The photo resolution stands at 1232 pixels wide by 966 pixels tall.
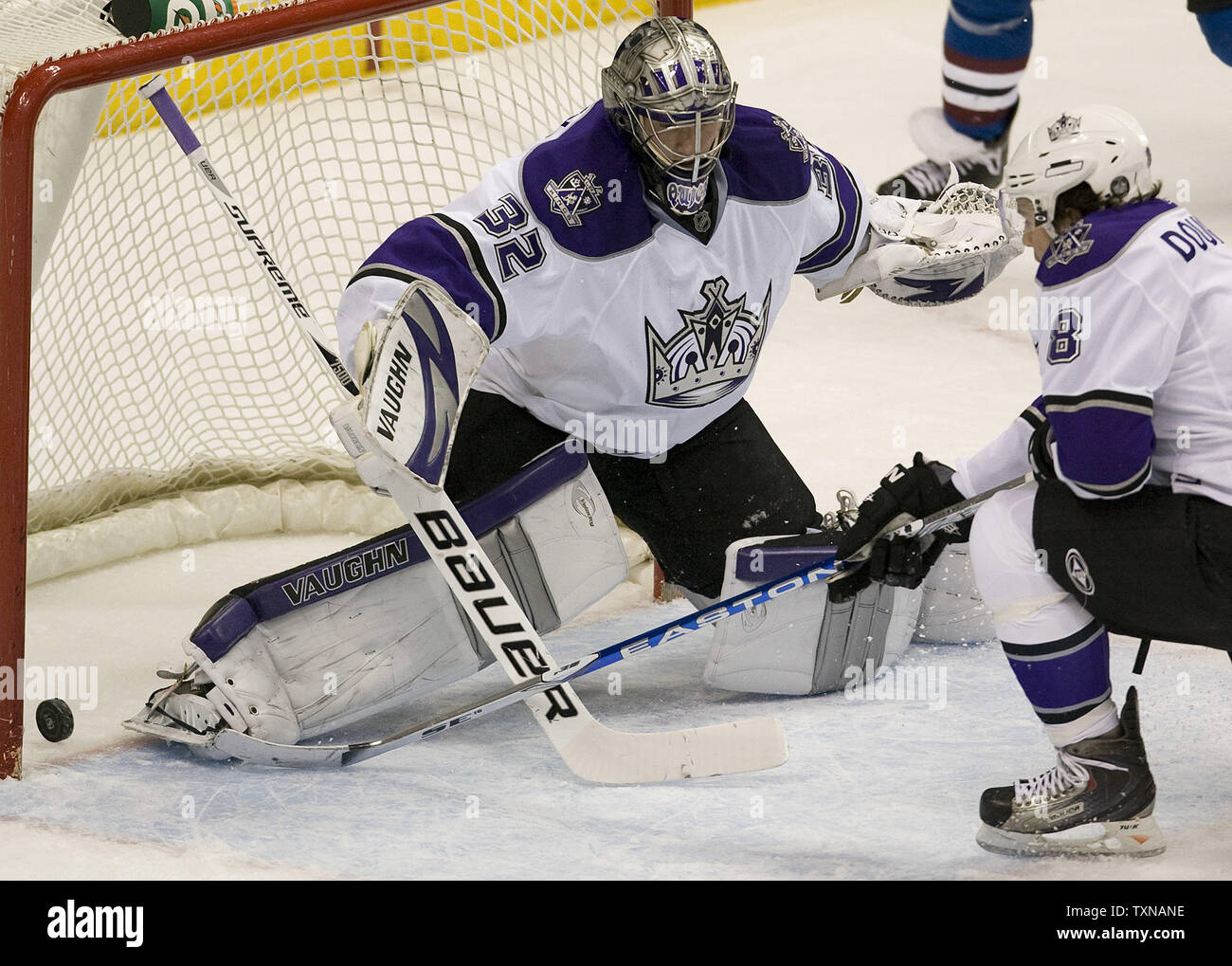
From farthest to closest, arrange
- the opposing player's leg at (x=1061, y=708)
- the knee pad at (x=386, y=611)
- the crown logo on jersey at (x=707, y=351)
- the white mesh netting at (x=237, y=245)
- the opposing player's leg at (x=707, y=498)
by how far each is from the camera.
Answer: the white mesh netting at (x=237, y=245), the opposing player's leg at (x=707, y=498), the crown logo on jersey at (x=707, y=351), the knee pad at (x=386, y=611), the opposing player's leg at (x=1061, y=708)

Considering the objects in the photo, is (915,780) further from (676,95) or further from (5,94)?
(5,94)

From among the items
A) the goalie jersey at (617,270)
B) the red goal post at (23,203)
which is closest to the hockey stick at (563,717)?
the goalie jersey at (617,270)

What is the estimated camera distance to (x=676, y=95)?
2.31m

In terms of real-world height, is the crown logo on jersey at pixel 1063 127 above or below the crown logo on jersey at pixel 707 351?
above

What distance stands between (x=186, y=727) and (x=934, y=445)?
1773 mm

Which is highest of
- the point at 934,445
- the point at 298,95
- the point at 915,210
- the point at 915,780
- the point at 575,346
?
the point at 298,95

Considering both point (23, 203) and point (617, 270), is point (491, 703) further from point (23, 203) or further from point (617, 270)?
point (23, 203)

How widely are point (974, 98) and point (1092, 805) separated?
2.84 meters

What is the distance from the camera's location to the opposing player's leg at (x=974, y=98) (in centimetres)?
446

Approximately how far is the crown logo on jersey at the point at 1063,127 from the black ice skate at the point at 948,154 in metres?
2.61

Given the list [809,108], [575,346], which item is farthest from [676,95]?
[809,108]

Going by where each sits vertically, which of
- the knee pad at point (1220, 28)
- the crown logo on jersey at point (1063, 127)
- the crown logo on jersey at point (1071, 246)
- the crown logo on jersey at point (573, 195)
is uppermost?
the knee pad at point (1220, 28)

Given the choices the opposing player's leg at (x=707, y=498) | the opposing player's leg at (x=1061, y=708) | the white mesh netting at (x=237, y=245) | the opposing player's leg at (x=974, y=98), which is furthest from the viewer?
the opposing player's leg at (x=974, y=98)

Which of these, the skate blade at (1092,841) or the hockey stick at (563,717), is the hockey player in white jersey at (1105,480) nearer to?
the skate blade at (1092,841)
